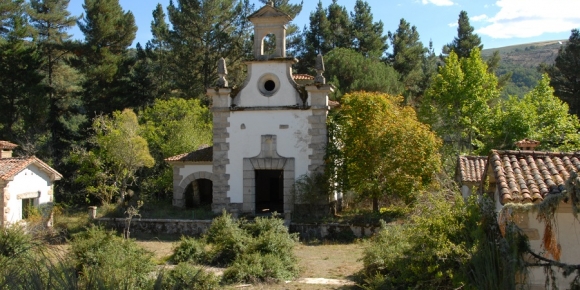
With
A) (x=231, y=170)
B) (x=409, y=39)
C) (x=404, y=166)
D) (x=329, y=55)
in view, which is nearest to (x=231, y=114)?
(x=231, y=170)

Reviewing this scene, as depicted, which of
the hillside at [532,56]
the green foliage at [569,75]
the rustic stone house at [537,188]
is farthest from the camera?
the hillside at [532,56]

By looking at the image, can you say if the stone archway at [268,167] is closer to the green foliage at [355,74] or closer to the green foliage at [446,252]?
the green foliage at [446,252]

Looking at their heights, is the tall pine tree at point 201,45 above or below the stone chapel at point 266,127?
above

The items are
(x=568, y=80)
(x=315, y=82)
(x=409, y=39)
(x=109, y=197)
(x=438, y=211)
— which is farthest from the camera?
(x=409, y=39)

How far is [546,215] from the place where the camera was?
728 cm

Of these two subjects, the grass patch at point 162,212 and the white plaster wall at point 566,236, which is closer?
the white plaster wall at point 566,236

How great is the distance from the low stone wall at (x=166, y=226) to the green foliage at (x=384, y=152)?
220 inches

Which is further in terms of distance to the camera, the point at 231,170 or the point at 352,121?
the point at 231,170

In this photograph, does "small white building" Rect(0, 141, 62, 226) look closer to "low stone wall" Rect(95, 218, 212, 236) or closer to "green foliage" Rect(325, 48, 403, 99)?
"low stone wall" Rect(95, 218, 212, 236)

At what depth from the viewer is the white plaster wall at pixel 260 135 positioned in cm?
2177

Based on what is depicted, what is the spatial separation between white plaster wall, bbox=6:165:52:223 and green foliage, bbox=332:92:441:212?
12.4 metres

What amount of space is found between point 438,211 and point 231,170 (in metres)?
13.2

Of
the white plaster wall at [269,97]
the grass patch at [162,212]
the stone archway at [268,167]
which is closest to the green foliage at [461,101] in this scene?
the white plaster wall at [269,97]

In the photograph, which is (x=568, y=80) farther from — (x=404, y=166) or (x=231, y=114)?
(x=231, y=114)
